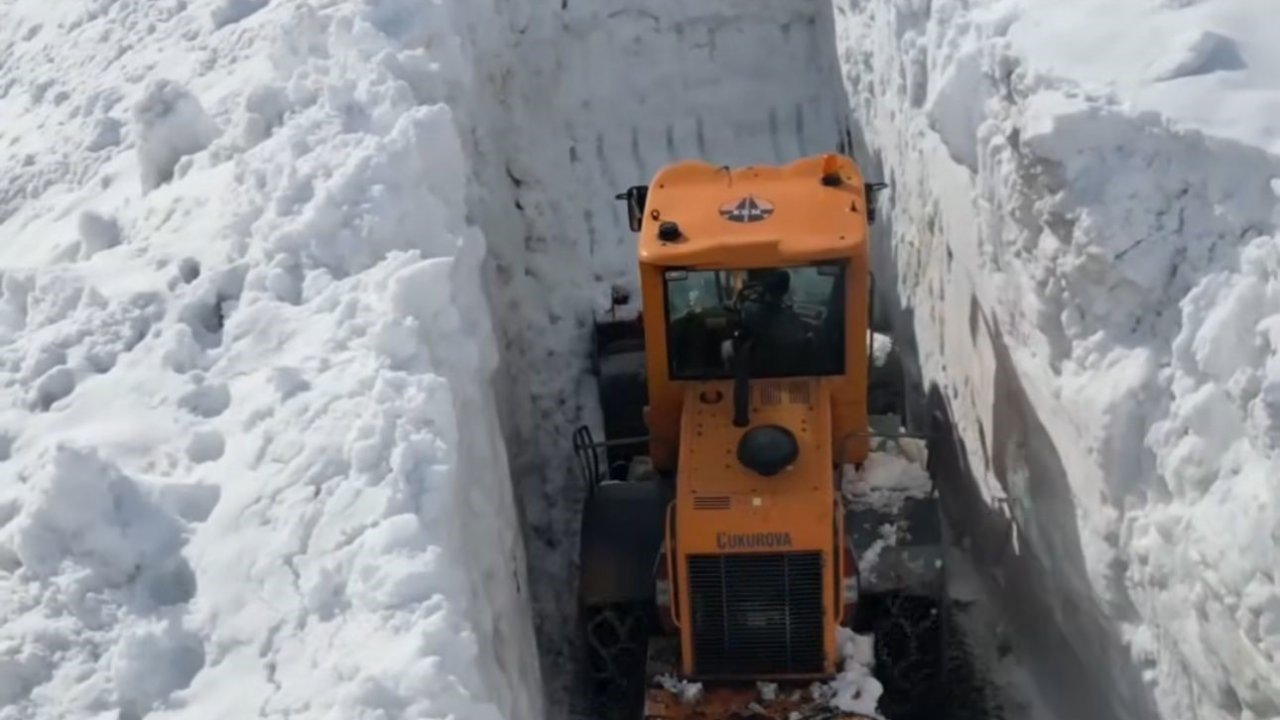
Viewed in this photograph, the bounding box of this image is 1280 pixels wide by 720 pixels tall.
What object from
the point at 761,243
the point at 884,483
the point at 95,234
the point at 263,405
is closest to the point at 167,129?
the point at 95,234

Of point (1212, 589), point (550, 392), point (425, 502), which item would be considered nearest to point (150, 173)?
point (550, 392)

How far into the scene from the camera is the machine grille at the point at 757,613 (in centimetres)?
798

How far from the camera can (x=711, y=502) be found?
8.01 m

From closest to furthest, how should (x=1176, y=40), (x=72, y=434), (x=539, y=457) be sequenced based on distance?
(x=72, y=434) < (x=1176, y=40) < (x=539, y=457)

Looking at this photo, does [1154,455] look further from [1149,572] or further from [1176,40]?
[1176,40]

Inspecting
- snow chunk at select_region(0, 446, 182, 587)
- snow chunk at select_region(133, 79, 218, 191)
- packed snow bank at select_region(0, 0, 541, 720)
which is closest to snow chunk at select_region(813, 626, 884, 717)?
packed snow bank at select_region(0, 0, 541, 720)

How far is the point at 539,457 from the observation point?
433 inches

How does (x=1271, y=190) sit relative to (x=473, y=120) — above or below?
above

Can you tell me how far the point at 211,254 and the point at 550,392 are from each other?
3.58m

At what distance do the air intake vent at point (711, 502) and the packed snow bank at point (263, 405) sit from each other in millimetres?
1074

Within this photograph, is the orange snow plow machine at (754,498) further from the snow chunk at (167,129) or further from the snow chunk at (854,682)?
the snow chunk at (167,129)

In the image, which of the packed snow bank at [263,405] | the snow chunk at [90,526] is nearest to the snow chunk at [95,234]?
the packed snow bank at [263,405]

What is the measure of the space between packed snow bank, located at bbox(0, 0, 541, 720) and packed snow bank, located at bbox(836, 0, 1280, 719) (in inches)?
118

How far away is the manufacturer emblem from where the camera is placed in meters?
8.42
